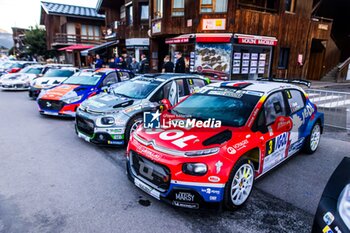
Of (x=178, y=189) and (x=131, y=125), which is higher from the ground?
(x=131, y=125)

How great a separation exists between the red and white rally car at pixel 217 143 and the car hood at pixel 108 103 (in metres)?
1.53

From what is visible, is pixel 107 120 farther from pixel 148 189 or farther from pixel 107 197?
pixel 148 189

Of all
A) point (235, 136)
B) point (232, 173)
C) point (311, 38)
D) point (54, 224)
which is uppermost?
point (311, 38)

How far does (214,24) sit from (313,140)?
34.2 feet

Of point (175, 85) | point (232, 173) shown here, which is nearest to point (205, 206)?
point (232, 173)

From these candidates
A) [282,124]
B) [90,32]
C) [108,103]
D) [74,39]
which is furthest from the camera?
[90,32]

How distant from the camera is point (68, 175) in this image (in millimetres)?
4109

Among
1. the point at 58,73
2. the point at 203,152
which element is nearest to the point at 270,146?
the point at 203,152

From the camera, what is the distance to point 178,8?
15.4 meters

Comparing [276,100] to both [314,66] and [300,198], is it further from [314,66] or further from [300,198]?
[314,66]

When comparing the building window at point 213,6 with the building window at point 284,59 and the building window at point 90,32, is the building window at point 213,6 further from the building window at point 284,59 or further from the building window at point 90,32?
the building window at point 90,32

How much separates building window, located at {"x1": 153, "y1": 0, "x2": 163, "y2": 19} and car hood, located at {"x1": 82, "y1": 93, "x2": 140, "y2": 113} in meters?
12.2

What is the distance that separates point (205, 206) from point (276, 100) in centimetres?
222

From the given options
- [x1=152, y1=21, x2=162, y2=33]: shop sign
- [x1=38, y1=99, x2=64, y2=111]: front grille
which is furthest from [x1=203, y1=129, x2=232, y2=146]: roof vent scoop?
[x1=152, y1=21, x2=162, y2=33]: shop sign
